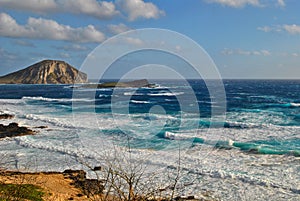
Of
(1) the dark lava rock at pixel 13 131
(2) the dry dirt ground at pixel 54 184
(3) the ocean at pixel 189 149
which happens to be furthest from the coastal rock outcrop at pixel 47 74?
(2) the dry dirt ground at pixel 54 184

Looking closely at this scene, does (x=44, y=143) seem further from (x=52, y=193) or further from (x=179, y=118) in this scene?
(x=179, y=118)

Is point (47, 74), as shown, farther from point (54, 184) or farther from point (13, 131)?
point (54, 184)

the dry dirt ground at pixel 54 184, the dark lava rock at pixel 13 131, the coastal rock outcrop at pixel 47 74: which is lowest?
the dry dirt ground at pixel 54 184

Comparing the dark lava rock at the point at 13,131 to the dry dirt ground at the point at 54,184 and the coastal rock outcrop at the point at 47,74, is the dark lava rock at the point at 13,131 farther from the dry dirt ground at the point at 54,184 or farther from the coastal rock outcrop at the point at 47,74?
the coastal rock outcrop at the point at 47,74

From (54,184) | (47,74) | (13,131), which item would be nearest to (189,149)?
(54,184)

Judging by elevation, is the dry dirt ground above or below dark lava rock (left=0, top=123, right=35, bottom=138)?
below

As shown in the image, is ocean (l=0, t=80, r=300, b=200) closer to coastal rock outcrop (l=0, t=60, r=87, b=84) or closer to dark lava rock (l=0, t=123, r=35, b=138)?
dark lava rock (l=0, t=123, r=35, b=138)

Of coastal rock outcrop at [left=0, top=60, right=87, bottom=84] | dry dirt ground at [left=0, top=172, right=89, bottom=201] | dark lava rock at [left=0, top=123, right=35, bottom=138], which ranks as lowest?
dry dirt ground at [left=0, top=172, right=89, bottom=201]

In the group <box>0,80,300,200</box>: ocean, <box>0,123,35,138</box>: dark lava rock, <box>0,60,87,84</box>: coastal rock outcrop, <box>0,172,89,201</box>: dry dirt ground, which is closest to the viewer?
<box>0,172,89,201</box>: dry dirt ground

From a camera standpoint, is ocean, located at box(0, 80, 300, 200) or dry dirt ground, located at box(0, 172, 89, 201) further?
ocean, located at box(0, 80, 300, 200)

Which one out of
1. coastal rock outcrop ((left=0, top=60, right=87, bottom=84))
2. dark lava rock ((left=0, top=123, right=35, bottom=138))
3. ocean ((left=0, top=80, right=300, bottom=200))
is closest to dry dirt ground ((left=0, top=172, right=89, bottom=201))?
ocean ((left=0, top=80, right=300, bottom=200))
